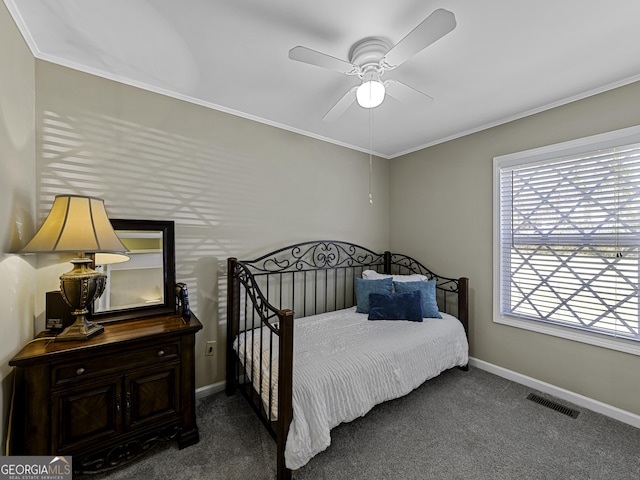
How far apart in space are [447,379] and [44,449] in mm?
2859

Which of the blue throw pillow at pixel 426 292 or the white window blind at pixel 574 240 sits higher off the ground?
the white window blind at pixel 574 240

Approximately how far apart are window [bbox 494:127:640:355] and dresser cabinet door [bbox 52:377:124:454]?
10.2 feet

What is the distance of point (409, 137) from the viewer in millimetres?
3115

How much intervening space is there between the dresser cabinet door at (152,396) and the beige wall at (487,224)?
2.77m

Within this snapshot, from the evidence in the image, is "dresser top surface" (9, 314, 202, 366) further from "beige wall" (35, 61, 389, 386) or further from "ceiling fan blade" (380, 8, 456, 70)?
"ceiling fan blade" (380, 8, 456, 70)

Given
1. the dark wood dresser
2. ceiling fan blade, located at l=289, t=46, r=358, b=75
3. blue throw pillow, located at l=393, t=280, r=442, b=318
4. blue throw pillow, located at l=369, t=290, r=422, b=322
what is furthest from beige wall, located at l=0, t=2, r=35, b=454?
blue throw pillow, located at l=393, t=280, r=442, b=318

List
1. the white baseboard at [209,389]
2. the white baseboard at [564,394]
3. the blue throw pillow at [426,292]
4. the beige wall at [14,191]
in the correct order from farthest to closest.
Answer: the blue throw pillow at [426,292], the white baseboard at [209,389], the white baseboard at [564,394], the beige wall at [14,191]

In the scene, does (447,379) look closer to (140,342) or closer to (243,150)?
(140,342)

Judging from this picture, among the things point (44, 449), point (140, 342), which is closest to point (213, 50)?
point (140, 342)

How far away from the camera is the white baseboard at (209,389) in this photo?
7.59ft

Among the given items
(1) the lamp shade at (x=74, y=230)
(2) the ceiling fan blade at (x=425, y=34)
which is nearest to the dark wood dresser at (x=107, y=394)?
(1) the lamp shade at (x=74, y=230)

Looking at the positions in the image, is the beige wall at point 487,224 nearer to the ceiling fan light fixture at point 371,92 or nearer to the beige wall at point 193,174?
the beige wall at point 193,174

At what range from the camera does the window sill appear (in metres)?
2.02

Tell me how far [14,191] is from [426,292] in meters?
3.12
